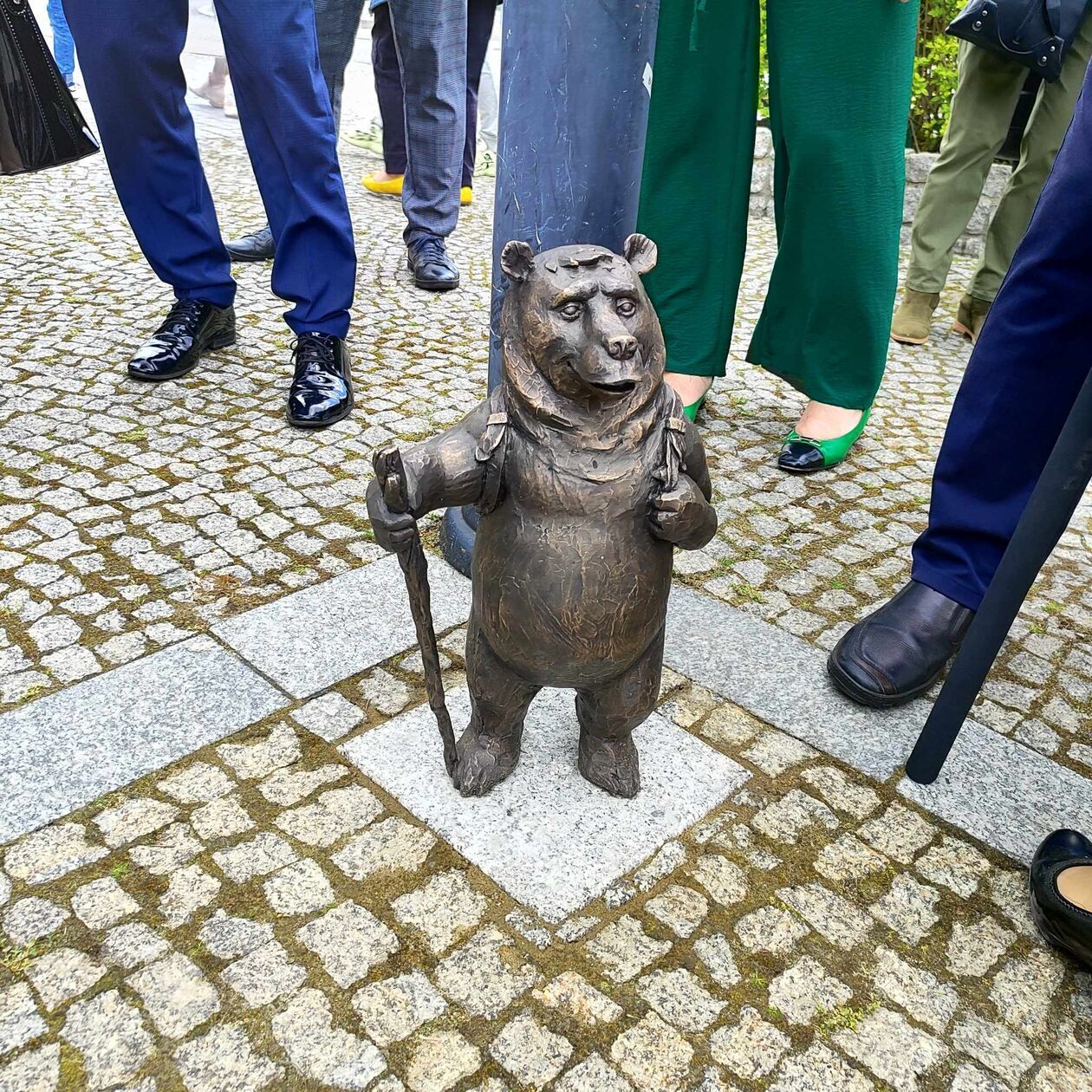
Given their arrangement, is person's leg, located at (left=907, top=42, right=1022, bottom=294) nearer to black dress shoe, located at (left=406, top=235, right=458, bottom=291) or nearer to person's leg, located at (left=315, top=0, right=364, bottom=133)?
black dress shoe, located at (left=406, top=235, right=458, bottom=291)

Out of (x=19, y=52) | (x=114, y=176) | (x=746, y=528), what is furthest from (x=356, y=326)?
(x=746, y=528)

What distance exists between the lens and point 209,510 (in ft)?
10.8

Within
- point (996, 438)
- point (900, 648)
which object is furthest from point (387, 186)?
point (900, 648)

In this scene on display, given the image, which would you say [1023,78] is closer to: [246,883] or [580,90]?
[580,90]

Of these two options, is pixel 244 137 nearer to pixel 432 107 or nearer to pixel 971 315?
pixel 432 107

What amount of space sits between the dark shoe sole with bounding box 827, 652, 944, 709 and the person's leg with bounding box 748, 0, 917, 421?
1486mm

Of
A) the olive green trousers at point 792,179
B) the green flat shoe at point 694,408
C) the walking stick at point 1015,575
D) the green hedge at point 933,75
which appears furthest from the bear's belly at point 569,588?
the green hedge at point 933,75

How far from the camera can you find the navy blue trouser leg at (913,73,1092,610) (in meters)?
2.33

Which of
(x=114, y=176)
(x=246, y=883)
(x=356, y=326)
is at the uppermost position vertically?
(x=114, y=176)

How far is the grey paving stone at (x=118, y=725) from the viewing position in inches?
84.4

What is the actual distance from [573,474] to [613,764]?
0.74 meters

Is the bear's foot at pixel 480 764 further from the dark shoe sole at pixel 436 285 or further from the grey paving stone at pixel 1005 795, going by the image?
the dark shoe sole at pixel 436 285

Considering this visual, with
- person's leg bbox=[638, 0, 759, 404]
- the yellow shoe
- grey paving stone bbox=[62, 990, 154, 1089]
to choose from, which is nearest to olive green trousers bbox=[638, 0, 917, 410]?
person's leg bbox=[638, 0, 759, 404]

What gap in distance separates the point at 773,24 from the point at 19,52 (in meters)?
2.76
